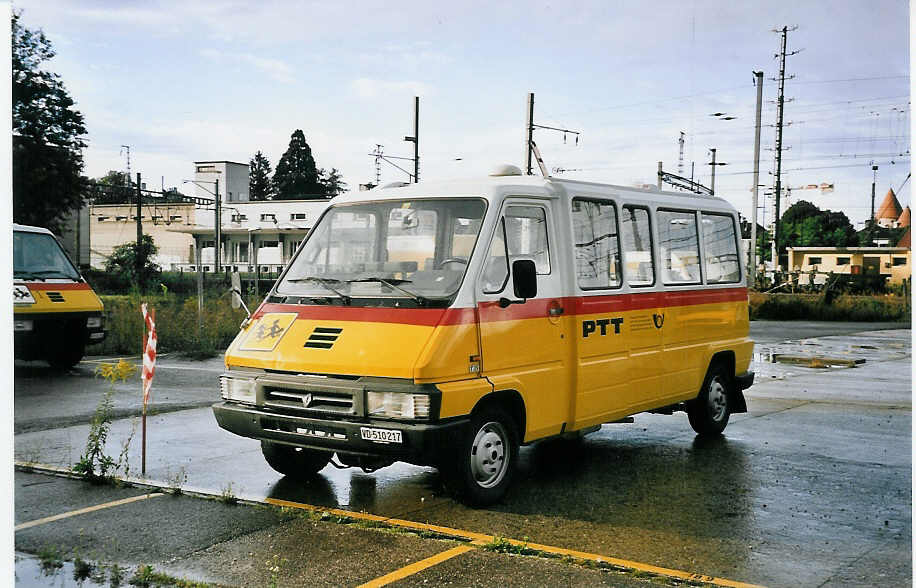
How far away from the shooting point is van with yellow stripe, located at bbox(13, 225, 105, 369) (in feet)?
48.1

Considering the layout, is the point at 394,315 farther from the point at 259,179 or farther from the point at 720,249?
the point at 259,179

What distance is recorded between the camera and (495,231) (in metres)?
6.97

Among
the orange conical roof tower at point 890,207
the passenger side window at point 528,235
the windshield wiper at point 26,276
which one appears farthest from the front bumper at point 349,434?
the windshield wiper at point 26,276

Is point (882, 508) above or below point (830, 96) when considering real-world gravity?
below

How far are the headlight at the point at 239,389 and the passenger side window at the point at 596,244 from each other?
104 inches

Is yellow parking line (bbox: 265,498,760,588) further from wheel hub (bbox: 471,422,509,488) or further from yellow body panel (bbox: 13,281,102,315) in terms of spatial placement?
yellow body panel (bbox: 13,281,102,315)

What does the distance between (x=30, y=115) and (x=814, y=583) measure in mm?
16866

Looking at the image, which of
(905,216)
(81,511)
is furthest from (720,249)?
(81,511)

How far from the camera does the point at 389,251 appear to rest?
727 centimetres

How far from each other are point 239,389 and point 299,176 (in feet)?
146

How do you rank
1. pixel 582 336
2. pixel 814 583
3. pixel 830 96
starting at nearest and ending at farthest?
pixel 814 583
pixel 582 336
pixel 830 96

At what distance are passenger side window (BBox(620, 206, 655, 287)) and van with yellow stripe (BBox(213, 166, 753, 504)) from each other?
0.02m

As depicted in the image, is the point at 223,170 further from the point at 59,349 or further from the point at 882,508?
the point at 882,508

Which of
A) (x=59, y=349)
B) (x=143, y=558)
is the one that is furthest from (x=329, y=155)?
(x=143, y=558)
